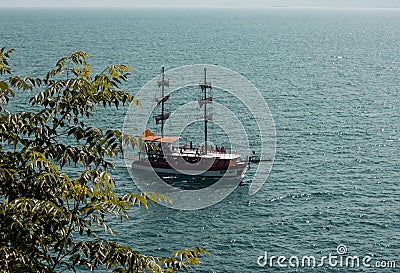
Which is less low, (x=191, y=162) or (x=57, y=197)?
(x=57, y=197)

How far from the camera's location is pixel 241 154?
94312 millimetres

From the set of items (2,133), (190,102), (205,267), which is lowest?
(205,267)

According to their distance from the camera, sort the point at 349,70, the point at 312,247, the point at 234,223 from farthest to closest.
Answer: the point at 349,70, the point at 234,223, the point at 312,247

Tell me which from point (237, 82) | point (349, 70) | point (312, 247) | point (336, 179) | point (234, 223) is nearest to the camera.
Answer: point (312, 247)

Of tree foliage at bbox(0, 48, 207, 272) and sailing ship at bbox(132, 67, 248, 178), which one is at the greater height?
tree foliage at bbox(0, 48, 207, 272)

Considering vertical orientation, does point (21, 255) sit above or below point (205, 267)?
above

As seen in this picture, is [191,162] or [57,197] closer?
[57,197]

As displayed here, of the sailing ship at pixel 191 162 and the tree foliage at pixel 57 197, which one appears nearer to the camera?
the tree foliage at pixel 57 197

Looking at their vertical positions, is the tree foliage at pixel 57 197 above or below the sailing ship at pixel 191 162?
above

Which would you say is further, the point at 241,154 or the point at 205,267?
the point at 241,154

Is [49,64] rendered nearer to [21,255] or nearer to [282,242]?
[282,242]

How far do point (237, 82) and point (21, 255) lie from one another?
499 feet

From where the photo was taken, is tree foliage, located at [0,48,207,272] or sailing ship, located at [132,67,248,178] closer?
tree foliage, located at [0,48,207,272]

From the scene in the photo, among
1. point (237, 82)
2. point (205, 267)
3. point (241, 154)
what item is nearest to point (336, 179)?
point (241, 154)
